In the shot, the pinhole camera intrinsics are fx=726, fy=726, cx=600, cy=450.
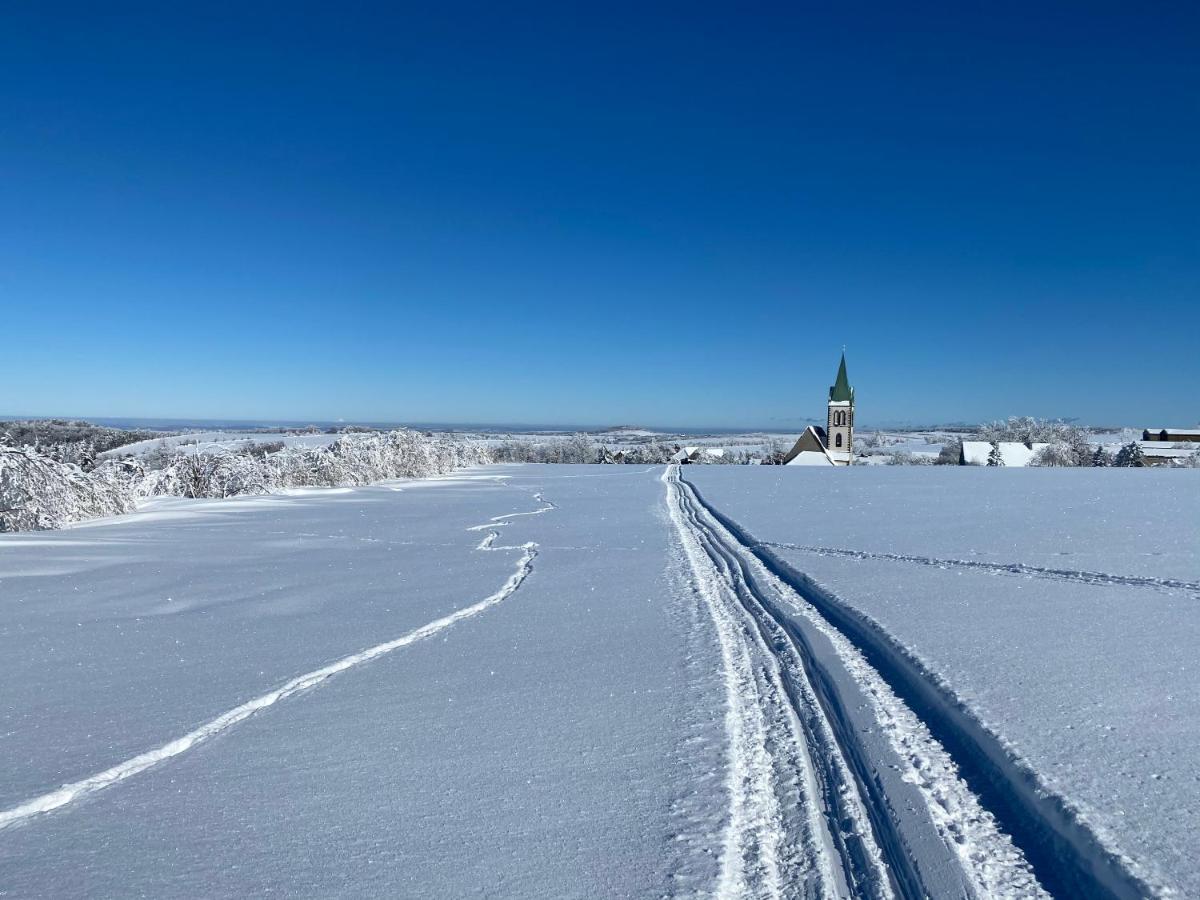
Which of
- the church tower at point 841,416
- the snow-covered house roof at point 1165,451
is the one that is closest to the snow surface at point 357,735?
the snow-covered house roof at point 1165,451

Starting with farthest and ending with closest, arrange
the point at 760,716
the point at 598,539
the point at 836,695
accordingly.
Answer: the point at 598,539 → the point at 836,695 → the point at 760,716

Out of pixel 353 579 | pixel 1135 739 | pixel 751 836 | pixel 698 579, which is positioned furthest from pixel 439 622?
pixel 1135 739

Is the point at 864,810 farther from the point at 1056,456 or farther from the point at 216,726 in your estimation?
the point at 1056,456

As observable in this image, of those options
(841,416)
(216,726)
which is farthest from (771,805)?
(841,416)

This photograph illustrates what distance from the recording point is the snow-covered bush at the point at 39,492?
12.3m

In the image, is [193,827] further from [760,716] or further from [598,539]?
[598,539]

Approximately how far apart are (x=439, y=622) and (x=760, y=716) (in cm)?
314

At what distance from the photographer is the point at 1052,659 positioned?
15.2 ft

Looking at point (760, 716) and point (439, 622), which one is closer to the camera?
point (760, 716)

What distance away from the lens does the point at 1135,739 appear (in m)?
3.36

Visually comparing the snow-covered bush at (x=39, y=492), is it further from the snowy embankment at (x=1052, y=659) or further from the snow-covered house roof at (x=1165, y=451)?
the snow-covered house roof at (x=1165, y=451)

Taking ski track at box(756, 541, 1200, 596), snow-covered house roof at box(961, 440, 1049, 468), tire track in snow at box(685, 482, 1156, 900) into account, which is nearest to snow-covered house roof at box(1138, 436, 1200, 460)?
snow-covered house roof at box(961, 440, 1049, 468)

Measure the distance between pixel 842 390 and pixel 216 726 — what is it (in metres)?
74.1

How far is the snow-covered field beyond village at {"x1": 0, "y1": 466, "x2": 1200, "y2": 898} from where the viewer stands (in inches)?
97.4
